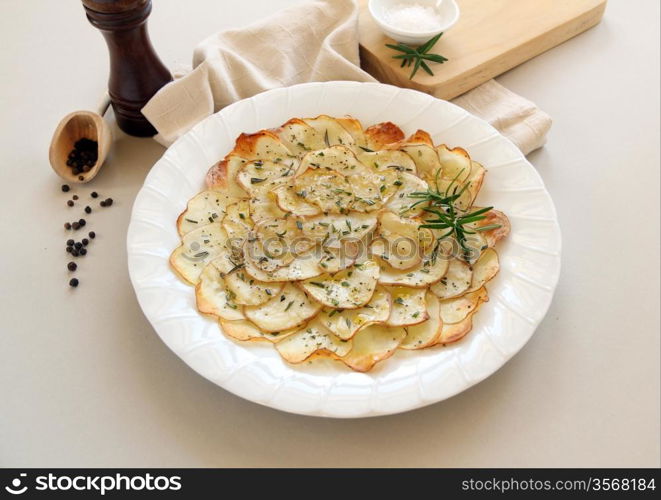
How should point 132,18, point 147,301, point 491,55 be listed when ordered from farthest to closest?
point 491,55, point 132,18, point 147,301

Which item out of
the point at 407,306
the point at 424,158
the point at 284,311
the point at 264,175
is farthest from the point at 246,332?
the point at 424,158

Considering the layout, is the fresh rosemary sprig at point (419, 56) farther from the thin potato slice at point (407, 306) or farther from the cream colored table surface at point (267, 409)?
the thin potato slice at point (407, 306)

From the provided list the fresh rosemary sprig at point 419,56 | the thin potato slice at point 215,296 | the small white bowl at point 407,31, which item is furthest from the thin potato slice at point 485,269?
the small white bowl at point 407,31

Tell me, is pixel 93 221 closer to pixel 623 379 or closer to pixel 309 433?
pixel 309 433

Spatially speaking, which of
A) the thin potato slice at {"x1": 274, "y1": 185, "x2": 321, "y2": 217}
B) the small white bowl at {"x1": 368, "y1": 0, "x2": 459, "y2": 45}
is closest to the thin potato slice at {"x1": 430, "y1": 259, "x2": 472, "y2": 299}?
the thin potato slice at {"x1": 274, "y1": 185, "x2": 321, "y2": 217}

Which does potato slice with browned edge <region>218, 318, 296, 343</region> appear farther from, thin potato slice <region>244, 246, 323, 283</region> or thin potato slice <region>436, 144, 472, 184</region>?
thin potato slice <region>436, 144, 472, 184</region>

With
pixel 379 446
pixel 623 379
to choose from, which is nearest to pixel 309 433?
pixel 379 446

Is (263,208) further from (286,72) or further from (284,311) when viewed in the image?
(286,72)
